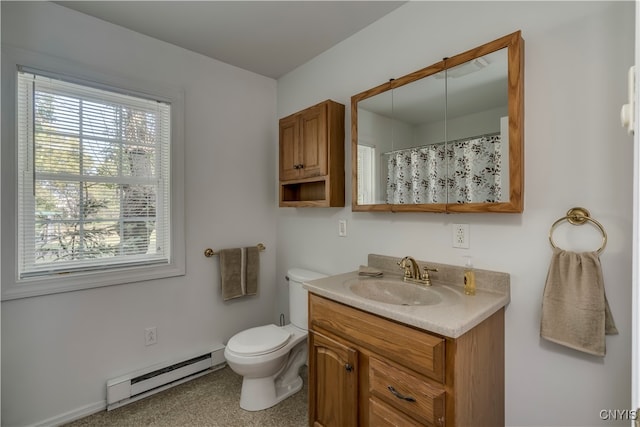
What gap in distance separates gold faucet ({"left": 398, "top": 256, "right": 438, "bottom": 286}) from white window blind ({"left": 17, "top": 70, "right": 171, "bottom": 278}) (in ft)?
5.39

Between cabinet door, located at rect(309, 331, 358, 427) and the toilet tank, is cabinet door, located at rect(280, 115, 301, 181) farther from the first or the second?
cabinet door, located at rect(309, 331, 358, 427)

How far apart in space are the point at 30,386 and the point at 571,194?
2839 millimetres

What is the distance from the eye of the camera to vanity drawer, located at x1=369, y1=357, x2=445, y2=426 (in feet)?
3.53

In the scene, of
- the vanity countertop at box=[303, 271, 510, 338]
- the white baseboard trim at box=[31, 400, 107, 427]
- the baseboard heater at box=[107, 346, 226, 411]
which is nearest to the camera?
the vanity countertop at box=[303, 271, 510, 338]

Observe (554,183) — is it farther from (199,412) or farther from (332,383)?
(199,412)

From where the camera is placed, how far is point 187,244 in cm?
222

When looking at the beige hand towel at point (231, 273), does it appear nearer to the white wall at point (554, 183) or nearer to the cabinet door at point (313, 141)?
the cabinet door at point (313, 141)

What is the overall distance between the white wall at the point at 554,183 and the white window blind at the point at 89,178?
174 cm

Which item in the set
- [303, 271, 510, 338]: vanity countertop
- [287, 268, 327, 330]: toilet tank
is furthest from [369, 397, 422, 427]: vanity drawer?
[287, 268, 327, 330]: toilet tank

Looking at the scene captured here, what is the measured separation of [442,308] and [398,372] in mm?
308

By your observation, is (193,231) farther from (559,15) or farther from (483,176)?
(559,15)

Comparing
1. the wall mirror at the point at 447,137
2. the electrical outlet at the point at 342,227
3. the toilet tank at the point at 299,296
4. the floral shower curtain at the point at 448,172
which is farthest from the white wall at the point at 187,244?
the floral shower curtain at the point at 448,172

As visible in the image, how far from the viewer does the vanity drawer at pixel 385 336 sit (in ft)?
3.54

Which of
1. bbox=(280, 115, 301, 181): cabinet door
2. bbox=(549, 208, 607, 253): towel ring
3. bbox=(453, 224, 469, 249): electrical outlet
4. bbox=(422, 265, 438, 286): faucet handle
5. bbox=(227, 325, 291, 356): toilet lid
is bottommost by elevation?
bbox=(227, 325, 291, 356): toilet lid
